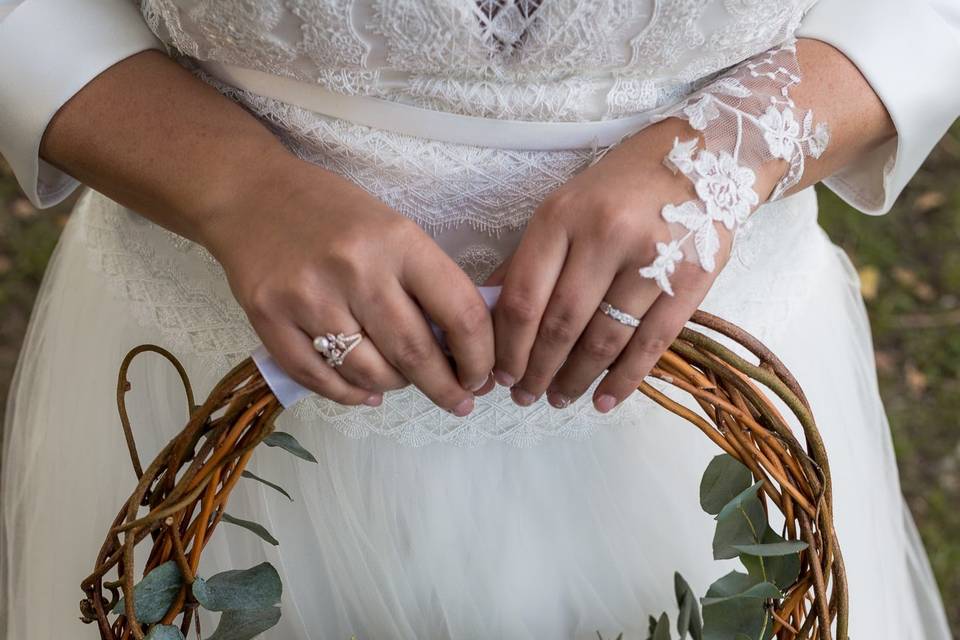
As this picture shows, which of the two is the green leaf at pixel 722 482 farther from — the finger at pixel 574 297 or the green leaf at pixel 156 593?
the green leaf at pixel 156 593

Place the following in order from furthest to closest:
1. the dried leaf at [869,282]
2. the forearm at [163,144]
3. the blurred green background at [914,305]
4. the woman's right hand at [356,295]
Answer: the dried leaf at [869,282]
the blurred green background at [914,305]
the forearm at [163,144]
the woman's right hand at [356,295]

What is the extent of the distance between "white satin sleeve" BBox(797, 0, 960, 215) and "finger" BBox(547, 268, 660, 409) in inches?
14.7

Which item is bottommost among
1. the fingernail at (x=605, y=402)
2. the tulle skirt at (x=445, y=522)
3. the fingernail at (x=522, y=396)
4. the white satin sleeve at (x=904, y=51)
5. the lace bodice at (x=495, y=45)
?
the tulle skirt at (x=445, y=522)

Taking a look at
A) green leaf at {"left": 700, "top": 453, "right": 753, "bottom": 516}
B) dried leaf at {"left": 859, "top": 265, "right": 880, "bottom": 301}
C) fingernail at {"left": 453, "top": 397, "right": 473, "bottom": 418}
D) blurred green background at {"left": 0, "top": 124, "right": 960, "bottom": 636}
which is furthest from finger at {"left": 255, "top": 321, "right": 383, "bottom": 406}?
dried leaf at {"left": 859, "top": 265, "right": 880, "bottom": 301}

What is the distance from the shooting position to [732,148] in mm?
844

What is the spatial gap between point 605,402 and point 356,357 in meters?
0.23

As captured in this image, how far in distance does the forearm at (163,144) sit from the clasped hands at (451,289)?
5 cm

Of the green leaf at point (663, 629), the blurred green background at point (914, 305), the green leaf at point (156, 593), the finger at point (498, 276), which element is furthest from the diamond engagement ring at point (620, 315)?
the blurred green background at point (914, 305)

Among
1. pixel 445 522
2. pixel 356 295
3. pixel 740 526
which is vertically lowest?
pixel 445 522

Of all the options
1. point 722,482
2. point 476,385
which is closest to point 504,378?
point 476,385

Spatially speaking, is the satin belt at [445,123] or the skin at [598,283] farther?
the satin belt at [445,123]

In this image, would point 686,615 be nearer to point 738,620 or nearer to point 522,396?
point 738,620

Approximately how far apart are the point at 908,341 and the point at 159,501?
7.21 ft

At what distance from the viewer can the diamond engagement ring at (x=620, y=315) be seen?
796 mm
